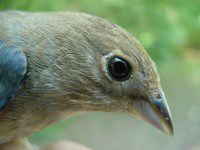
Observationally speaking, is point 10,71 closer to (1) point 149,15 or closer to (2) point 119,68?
(2) point 119,68

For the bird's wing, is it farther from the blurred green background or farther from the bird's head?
the blurred green background

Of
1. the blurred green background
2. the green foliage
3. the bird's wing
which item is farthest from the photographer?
the green foliage

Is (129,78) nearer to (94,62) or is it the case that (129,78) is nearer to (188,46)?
(94,62)

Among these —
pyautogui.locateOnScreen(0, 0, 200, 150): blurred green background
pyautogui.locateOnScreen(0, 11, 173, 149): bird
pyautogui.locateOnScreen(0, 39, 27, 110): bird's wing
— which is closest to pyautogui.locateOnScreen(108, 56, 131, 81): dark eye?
pyautogui.locateOnScreen(0, 11, 173, 149): bird

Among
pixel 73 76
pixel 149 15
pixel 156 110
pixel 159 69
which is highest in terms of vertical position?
pixel 159 69

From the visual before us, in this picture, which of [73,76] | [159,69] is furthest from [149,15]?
[73,76]

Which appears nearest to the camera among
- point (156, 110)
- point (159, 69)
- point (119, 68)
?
point (119, 68)

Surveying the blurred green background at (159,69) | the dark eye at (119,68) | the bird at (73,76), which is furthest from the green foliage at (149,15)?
the dark eye at (119,68)
